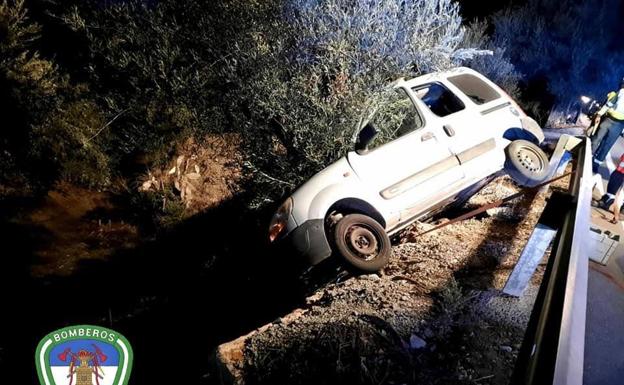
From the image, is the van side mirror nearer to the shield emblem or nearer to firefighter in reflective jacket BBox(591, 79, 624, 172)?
the shield emblem

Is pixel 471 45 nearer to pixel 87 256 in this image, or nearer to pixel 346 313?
pixel 346 313

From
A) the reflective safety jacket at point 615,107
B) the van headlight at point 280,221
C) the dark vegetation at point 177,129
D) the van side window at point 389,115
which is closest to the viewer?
the van headlight at point 280,221

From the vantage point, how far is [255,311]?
643cm

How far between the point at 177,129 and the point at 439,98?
631cm

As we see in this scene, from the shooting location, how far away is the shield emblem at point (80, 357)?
2.43 meters

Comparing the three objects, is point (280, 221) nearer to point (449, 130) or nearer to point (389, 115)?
point (449, 130)

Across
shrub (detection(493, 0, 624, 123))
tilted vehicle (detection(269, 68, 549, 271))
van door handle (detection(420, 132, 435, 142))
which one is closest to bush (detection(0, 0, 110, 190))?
tilted vehicle (detection(269, 68, 549, 271))

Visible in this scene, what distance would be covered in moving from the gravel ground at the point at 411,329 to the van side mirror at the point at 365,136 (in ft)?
5.05

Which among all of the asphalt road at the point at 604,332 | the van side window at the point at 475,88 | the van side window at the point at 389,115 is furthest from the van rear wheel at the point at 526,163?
the van side window at the point at 389,115

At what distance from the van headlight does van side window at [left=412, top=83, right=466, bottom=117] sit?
2.61 m

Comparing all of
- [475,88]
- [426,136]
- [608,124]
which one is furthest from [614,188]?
[426,136]

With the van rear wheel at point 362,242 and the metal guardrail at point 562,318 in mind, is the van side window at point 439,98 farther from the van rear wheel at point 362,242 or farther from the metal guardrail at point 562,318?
the metal guardrail at point 562,318

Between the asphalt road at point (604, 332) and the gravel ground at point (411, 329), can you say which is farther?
the asphalt road at point (604, 332)

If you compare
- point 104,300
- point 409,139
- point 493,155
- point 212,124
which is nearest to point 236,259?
point 104,300
